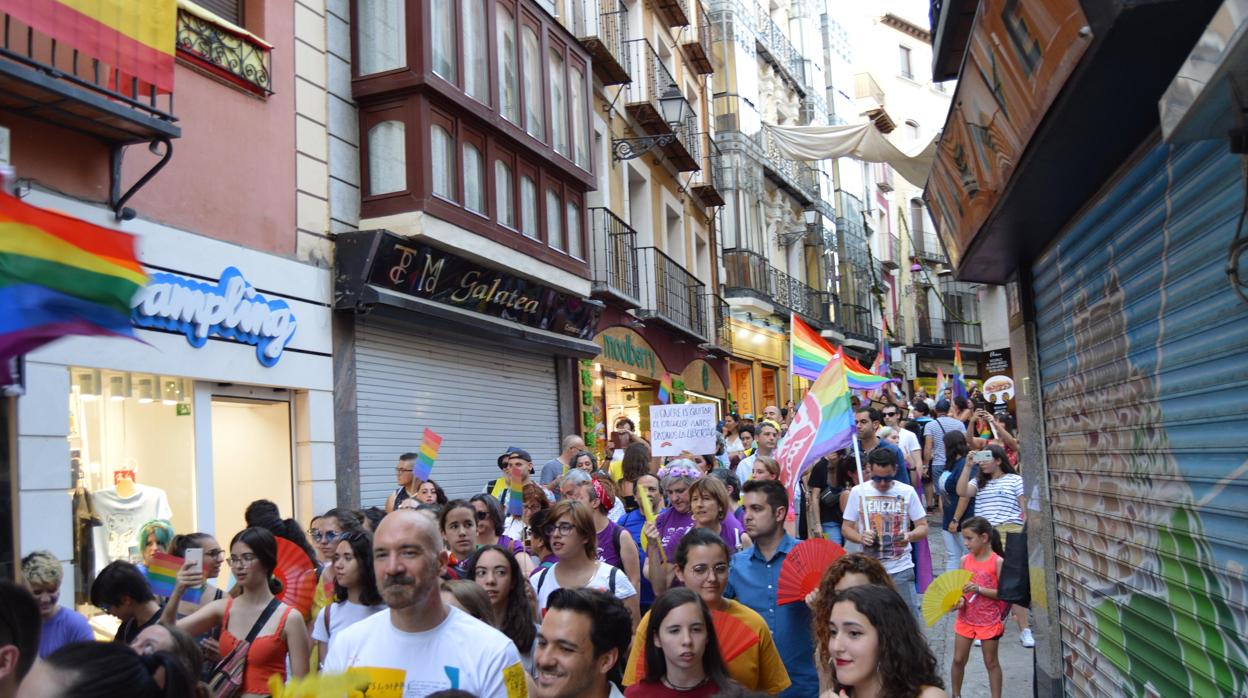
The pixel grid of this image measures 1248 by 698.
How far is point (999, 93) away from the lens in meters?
4.24

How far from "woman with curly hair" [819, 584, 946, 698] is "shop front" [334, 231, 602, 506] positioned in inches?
340

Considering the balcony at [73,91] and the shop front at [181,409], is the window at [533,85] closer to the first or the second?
the shop front at [181,409]

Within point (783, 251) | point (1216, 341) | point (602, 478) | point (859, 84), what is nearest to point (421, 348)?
point (602, 478)

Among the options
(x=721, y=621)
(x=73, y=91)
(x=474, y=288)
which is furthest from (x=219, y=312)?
(x=721, y=621)

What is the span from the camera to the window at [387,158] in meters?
12.3

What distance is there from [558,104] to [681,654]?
511 inches

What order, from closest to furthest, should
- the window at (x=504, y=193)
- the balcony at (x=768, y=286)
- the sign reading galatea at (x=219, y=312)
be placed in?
the sign reading galatea at (x=219, y=312)
the window at (x=504, y=193)
the balcony at (x=768, y=286)

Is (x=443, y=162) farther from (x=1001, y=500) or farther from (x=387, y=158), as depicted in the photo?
(x=1001, y=500)

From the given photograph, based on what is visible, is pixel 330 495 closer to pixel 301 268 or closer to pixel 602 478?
pixel 301 268

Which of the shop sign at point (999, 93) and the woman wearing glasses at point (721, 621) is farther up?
the shop sign at point (999, 93)

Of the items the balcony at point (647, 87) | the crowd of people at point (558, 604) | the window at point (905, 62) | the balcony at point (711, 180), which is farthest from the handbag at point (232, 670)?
the window at point (905, 62)

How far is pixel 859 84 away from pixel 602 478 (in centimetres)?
4792

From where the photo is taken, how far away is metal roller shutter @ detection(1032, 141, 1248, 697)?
365 centimetres

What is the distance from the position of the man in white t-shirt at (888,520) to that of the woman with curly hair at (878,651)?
4.26m
